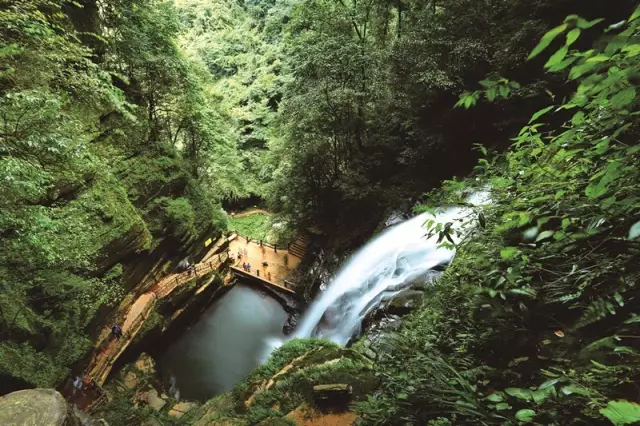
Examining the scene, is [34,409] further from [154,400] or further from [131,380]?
[131,380]

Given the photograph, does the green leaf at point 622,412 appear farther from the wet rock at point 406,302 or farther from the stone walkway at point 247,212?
the stone walkway at point 247,212

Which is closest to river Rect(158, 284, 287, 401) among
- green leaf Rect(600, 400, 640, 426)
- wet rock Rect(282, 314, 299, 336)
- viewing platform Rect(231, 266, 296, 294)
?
wet rock Rect(282, 314, 299, 336)

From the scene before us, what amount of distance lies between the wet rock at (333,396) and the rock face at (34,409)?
3305 mm

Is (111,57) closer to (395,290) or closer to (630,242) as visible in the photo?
(395,290)

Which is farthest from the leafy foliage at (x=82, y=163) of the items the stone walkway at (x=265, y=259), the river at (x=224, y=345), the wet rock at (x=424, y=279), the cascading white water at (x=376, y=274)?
the wet rock at (x=424, y=279)

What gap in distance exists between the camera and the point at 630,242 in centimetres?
155

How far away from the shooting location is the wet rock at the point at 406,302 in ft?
20.5

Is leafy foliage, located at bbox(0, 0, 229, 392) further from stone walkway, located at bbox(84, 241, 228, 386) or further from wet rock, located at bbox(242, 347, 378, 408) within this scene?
wet rock, located at bbox(242, 347, 378, 408)

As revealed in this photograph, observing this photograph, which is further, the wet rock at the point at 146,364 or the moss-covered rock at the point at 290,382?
the wet rock at the point at 146,364

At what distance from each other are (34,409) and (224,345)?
9.01m

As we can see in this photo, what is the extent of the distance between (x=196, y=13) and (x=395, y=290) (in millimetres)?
34450

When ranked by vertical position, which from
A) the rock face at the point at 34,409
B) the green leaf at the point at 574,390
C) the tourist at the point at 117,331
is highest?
the green leaf at the point at 574,390

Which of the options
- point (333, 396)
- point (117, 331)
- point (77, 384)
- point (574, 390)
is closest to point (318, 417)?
point (333, 396)

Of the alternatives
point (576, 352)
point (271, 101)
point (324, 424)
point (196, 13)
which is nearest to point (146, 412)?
point (324, 424)
